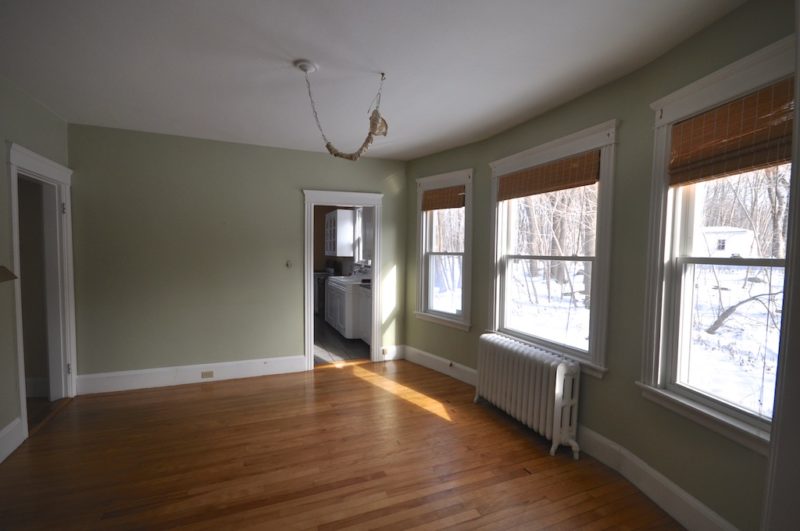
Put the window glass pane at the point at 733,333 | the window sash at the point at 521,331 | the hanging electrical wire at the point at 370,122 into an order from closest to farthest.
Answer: the window glass pane at the point at 733,333, the hanging electrical wire at the point at 370,122, the window sash at the point at 521,331

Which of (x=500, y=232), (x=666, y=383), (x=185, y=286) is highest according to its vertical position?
(x=500, y=232)

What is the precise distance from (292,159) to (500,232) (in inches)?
97.8

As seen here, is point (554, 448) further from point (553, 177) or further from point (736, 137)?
point (736, 137)

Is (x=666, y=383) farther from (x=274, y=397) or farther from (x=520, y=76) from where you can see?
(x=274, y=397)

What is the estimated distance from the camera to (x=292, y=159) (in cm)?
429

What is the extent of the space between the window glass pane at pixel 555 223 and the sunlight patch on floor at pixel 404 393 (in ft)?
5.25

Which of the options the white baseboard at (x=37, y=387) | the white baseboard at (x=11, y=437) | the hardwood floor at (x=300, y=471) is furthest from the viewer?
the white baseboard at (x=37, y=387)

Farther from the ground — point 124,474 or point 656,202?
point 656,202

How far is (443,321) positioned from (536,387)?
165 cm

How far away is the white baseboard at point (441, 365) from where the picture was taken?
158 inches

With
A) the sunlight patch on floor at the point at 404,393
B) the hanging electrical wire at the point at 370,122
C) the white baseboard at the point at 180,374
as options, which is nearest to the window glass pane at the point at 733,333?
the sunlight patch on floor at the point at 404,393

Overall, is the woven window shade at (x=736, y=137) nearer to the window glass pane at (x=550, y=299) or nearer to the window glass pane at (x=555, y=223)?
the window glass pane at (x=555, y=223)

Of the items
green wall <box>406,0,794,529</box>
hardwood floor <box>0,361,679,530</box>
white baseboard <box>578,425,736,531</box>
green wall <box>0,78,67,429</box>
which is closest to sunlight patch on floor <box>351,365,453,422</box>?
hardwood floor <box>0,361,679,530</box>

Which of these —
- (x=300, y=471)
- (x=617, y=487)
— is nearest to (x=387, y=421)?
(x=300, y=471)
